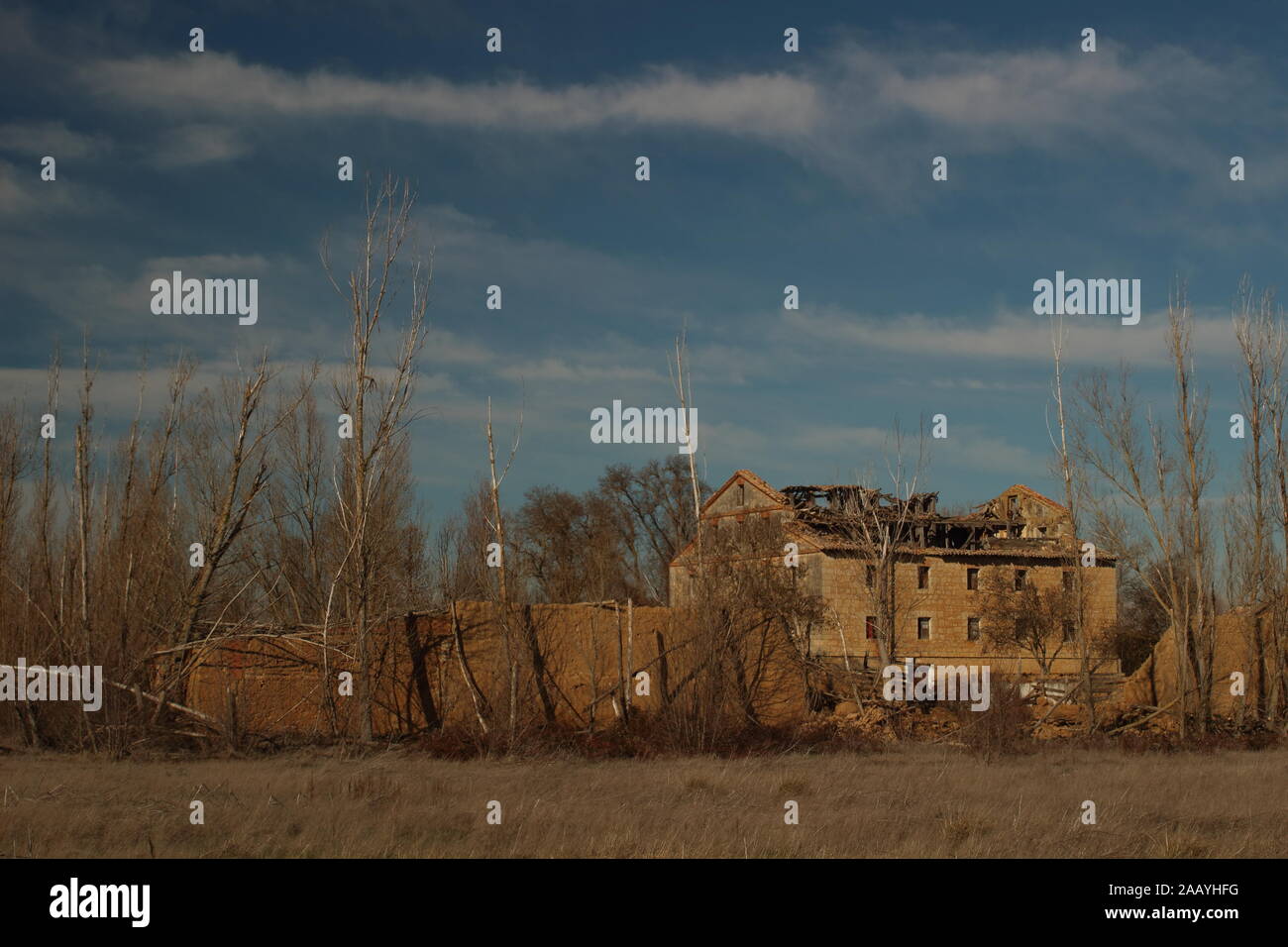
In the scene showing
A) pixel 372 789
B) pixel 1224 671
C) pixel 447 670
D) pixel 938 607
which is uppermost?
pixel 447 670

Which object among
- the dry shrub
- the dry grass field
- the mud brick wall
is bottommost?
the dry shrub

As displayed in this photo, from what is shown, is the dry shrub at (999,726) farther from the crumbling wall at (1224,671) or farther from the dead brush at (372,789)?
the dead brush at (372,789)

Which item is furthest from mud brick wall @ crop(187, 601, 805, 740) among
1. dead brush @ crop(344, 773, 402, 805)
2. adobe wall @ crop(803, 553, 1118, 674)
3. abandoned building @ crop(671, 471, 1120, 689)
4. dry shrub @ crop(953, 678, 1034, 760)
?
adobe wall @ crop(803, 553, 1118, 674)

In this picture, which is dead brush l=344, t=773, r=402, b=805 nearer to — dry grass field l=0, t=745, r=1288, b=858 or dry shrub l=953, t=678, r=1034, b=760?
dry grass field l=0, t=745, r=1288, b=858

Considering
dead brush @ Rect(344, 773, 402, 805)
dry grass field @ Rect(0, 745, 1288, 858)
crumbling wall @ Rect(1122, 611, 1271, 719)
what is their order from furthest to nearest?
crumbling wall @ Rect(1122, 611, 1271, 719) < dead brush @ Rect(344, 773, 402, 805) < dry grass field @ Rect(0, 745, 1288, 858)

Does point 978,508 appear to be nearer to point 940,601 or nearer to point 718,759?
point 940,601

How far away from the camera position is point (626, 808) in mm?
10875

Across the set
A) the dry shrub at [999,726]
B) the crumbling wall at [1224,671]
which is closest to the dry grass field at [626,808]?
the dry shrub at [999,726]

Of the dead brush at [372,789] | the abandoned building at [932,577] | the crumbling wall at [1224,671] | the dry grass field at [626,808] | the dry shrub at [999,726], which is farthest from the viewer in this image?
the abandoned building at [932,577]

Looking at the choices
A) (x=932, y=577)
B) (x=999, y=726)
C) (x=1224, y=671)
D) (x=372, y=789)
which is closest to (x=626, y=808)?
(x=372, y=789)

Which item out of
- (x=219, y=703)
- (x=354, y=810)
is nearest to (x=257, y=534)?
(x=219, y=703)

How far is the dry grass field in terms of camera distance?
884 cm

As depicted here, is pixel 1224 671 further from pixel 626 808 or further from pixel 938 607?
pixel 938 607

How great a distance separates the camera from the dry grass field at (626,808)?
884 cm
